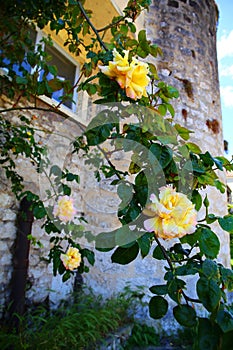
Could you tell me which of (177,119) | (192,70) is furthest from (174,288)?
(192,70)

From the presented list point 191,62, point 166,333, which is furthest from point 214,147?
point 166,333

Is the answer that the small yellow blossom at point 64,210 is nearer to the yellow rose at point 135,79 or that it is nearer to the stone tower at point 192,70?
the yellow rose at point 135,79

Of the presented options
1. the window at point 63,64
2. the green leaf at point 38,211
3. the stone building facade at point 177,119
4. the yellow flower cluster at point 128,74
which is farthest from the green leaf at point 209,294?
the window at point 63,64

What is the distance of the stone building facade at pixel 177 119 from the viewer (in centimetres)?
248

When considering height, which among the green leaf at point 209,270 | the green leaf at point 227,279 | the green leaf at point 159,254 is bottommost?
the green leaf at point 227,279

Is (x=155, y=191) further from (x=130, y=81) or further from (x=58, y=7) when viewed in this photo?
(x=58, y=7)

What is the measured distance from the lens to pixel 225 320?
1.58 feet

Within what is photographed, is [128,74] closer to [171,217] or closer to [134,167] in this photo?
[134,167]

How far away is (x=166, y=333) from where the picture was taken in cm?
249

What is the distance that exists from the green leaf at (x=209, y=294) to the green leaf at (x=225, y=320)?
0.08 feet

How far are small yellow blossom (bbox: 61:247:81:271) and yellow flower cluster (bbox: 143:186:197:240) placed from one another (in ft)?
2.53

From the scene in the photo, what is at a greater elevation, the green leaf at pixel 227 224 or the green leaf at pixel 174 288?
the green leaf at pixel 227 224

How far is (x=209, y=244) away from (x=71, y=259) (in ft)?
2.68

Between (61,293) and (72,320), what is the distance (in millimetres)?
748
